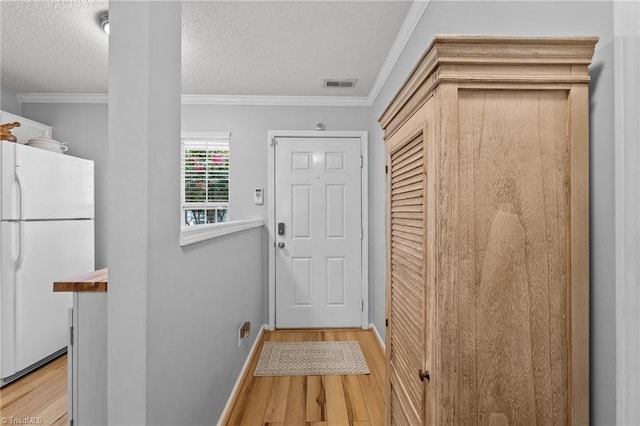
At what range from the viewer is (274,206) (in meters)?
3.52

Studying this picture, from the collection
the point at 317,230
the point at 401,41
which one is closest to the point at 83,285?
the point at 401,41

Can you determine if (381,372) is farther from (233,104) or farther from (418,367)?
(233,104)

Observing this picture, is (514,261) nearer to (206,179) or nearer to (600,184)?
(600,184)

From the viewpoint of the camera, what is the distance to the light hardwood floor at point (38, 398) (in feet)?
6.68

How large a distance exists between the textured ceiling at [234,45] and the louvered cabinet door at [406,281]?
142 cm

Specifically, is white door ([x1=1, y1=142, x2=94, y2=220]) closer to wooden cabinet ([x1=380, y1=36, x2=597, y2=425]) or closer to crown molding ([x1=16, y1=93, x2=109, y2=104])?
crown molding ([x1=16, y1=93, x2=109, y2=104])

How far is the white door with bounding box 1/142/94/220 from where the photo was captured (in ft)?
7.99

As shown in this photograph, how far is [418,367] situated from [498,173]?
1.83 ft

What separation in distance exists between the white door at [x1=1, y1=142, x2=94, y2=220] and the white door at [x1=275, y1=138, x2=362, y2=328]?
6.17ft

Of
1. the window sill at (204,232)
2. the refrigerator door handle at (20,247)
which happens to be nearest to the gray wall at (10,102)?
the refrigerator door handle at (20,247)

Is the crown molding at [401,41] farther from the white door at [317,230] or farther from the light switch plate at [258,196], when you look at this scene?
the light switch plate at [258,196]

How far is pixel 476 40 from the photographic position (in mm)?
743

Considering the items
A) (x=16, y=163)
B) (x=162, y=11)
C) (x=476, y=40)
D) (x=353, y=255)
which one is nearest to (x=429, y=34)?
(x=476, y=40)

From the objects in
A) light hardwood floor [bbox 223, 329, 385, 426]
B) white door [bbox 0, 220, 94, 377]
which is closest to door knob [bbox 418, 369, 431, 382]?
light hardwood floor [bbox 223, 329, 385, 426]
